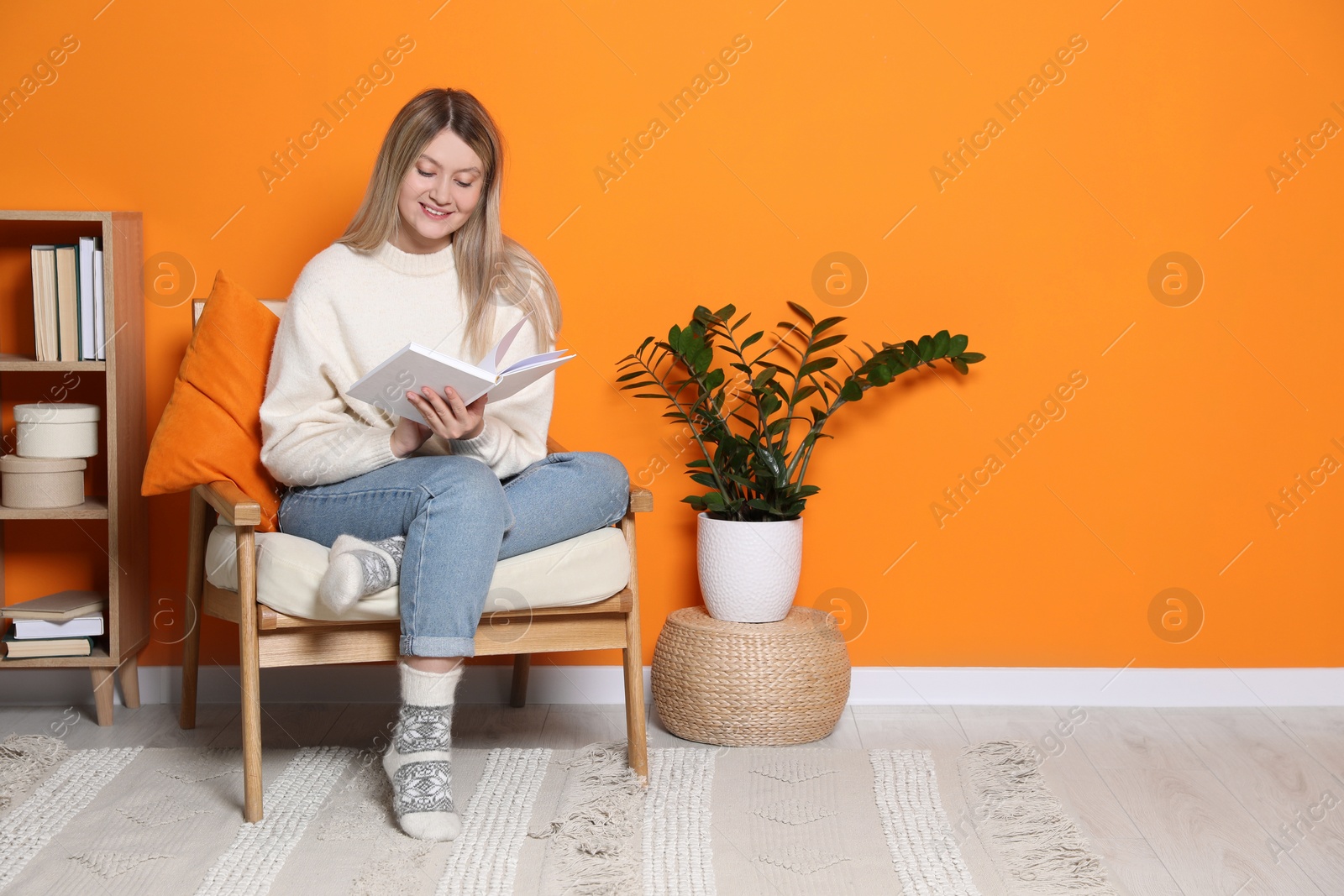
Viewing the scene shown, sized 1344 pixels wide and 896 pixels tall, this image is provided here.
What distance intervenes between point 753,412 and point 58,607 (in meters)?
1.42

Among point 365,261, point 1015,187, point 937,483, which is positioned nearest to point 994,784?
point 937,483

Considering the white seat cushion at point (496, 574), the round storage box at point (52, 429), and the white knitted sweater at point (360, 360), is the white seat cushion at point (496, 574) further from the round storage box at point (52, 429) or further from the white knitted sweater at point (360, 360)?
the round storage box at point (52, 429)

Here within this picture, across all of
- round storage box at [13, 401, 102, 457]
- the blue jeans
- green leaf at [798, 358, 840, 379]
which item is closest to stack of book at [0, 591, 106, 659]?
round storage box at [13, 401, 102, 457]

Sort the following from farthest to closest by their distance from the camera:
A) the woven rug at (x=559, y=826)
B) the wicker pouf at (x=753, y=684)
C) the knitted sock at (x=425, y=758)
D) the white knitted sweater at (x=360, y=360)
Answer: the wicker pouf at (x=753, y=684), the white knitted sweater at (x=360, y=360), the knitted sock at (x=425, y=758), the woven rug at (x=559, y=826)

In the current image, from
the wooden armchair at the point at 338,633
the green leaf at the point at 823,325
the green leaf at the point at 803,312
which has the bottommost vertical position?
the wooden armchair at the point at 338,633

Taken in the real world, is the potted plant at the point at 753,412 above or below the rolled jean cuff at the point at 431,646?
above

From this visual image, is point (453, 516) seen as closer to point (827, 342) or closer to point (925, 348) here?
point (827, 342)

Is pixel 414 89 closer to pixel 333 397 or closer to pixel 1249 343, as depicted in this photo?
pixel 333 397

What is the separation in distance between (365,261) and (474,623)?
2.24 feet

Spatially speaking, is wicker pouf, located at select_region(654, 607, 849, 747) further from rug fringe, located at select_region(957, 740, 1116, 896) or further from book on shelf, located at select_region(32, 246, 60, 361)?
book on shelf, located at select_region(32, 246, 60, 361)

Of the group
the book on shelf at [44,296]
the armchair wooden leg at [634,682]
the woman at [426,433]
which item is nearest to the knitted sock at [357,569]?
the woman at [426,433]

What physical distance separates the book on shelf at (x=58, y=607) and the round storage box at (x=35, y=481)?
0.19 m

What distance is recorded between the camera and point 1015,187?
7.54 ft

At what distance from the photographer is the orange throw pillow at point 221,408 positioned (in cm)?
181
